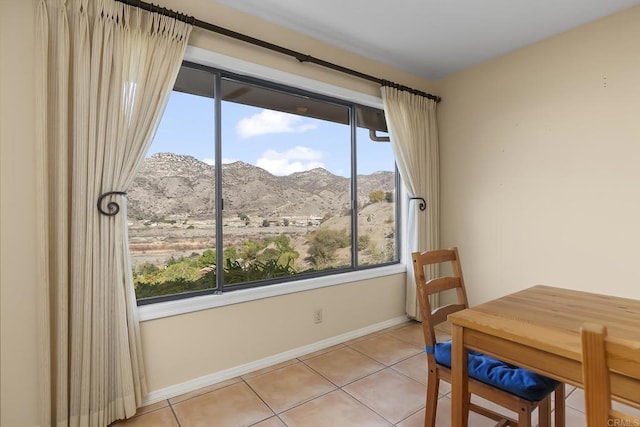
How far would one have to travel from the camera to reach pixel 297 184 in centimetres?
279

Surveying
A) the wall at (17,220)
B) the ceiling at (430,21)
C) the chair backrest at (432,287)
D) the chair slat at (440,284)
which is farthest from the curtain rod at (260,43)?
the chair slat at (440,284)

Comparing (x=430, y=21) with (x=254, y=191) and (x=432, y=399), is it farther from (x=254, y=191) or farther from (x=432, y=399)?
(x=432, y=399)

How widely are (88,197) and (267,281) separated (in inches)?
52.1

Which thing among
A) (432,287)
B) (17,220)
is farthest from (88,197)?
(432,287)

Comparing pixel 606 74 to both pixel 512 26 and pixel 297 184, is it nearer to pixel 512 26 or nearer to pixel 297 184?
pixel 512 26

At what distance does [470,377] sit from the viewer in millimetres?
1407

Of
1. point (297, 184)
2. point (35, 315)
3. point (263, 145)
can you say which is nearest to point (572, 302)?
point (297, 184)

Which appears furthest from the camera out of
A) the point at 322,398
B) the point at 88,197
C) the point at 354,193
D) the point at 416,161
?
the point at 416,161

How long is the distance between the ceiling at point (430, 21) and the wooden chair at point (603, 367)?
2282 mm

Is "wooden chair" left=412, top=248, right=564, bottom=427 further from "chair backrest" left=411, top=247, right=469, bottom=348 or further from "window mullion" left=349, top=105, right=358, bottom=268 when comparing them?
"window mullion" left=349, top=105, right=358, bottom=268

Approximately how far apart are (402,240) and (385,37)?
1957 mm

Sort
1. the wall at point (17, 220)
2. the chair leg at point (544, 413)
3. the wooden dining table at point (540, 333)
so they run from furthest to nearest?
1. the wall at point (17, 220)
2. the chair leg at point (544, 413)
3. the wooden dining table at point (540, 333)

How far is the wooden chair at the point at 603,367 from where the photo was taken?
67cm

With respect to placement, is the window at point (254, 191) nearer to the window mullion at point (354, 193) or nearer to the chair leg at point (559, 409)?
the window mullion at point (354, 193)
